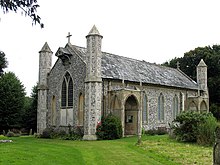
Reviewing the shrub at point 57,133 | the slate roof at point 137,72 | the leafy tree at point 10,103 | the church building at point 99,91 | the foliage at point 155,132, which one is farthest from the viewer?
the leafy tree at point 10,103

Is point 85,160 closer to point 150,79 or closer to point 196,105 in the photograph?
point 150,79

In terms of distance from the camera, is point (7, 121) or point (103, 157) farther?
point (7, 121)

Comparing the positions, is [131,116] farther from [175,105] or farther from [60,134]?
[175,105]

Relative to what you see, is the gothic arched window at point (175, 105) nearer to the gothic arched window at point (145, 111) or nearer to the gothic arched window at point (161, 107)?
the gothic arched window at point (161, 107)

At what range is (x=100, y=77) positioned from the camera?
87.8 feet

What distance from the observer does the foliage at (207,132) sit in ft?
64.2

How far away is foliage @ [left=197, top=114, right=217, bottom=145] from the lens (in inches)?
770

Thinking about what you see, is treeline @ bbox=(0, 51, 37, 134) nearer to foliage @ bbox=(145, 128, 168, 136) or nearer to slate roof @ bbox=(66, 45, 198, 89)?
slate roof @ bbox=(66, 45, 198, 89)

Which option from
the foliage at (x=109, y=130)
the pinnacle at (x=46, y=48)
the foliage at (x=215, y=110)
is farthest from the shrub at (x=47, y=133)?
the foliage at (x=215, y=110)

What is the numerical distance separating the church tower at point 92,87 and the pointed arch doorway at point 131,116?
4.66 metres

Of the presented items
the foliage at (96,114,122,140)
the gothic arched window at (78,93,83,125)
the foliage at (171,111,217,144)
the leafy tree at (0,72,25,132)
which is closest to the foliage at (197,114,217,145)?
the foliage at (171,111,217,144)

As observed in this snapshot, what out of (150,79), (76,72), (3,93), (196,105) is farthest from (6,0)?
(3,93)

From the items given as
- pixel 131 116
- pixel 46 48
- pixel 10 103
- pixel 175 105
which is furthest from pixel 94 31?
pixel 10 103

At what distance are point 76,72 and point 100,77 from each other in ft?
11.4
